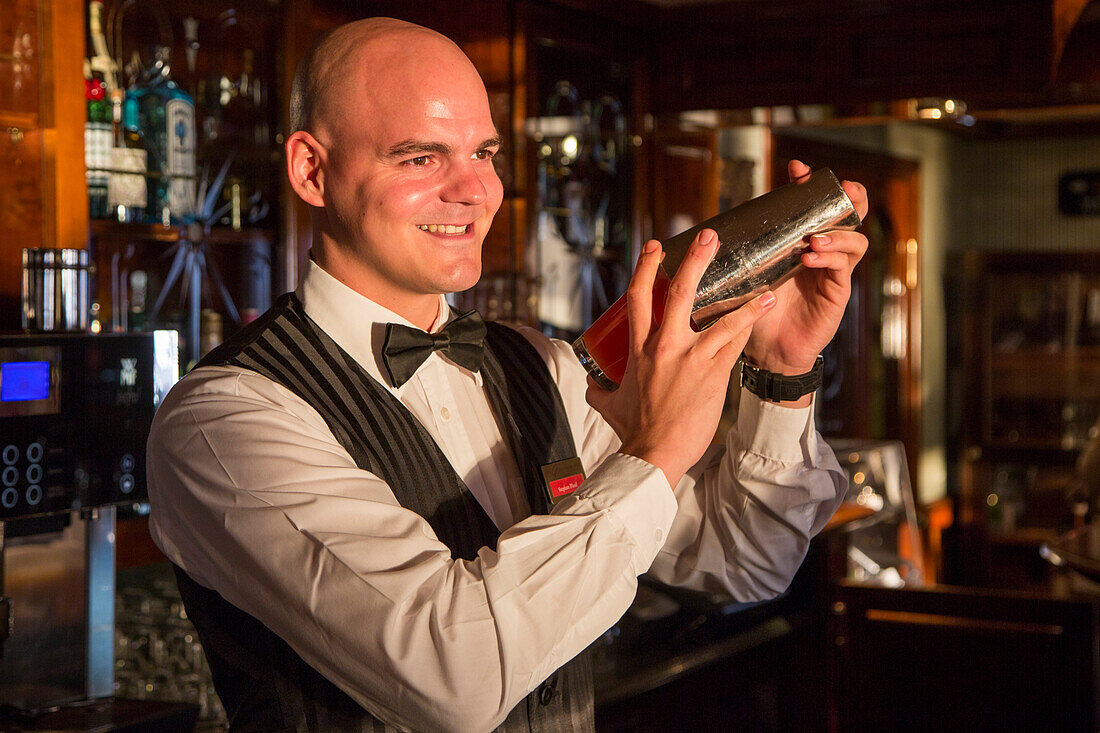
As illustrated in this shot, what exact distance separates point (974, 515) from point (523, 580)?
244 inches

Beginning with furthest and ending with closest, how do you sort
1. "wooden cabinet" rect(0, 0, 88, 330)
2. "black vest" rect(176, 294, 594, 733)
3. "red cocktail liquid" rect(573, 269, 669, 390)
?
"wooden cabinet" rect(0, 0, 88, 330)
"red cocktail liquid" rect(573, 269, 669, 390)
"black vest" rect(176, 294, 594, 733)

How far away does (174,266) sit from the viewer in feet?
8.36

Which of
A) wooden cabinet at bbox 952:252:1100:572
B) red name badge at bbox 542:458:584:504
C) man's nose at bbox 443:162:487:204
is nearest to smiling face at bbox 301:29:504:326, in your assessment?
man's nose at bbox 443:162:487:204

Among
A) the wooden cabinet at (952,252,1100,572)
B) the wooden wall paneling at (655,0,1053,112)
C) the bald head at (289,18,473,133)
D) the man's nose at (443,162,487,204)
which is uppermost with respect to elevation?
the wooden wall paneling at (655,0,1053,112)

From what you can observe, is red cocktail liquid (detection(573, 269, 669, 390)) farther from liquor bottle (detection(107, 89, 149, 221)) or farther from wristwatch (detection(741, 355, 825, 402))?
liquor bottle (detection(107, 89, 149, 221))

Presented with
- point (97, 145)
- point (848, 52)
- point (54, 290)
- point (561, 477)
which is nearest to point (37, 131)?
point (97, 145)

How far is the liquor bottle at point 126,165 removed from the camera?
7.75ft

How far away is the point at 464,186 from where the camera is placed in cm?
123

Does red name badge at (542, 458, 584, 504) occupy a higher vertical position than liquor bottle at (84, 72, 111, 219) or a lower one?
lower

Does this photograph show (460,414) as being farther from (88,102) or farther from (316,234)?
(88,102)

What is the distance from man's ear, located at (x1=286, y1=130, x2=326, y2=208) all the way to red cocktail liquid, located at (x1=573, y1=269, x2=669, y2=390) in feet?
1.11

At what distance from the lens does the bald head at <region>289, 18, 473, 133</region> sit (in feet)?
4.02

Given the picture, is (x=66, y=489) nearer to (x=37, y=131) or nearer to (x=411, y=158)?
(x=37, y=131)


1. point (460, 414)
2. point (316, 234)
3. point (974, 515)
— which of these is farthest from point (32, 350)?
point (974, 515)
